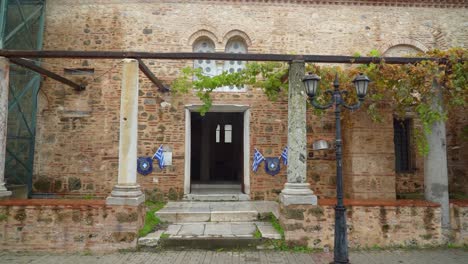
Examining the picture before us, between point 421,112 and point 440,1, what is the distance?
5649mm

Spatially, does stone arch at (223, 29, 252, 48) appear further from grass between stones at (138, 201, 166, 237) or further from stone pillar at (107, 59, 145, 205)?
grass between stones at (138, 201, 166, 237)

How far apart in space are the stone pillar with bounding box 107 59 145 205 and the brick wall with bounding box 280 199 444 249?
3.13 m

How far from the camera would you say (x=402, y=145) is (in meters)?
10.2

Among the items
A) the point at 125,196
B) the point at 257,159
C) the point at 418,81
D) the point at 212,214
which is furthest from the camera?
the point at 257,159

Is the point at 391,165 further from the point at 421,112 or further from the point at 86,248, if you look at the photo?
the point at 86,248

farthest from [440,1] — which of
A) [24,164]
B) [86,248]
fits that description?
[24,164]

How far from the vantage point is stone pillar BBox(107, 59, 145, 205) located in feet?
21.2

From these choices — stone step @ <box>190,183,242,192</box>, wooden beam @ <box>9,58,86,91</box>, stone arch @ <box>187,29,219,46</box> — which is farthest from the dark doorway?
wooden beam @ <box>9,58,86,91</box>

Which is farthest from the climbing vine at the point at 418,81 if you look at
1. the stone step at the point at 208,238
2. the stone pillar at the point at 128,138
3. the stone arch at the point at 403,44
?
the stone step at the point at 208,238

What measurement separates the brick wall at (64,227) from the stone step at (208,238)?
1.52 ft

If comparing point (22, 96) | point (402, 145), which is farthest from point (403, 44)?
point (22, 96)

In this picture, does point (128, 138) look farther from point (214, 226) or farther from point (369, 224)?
point (369, 224)

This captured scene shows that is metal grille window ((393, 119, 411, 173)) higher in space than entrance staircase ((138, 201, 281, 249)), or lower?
higher

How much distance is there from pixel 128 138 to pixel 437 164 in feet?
21.9
